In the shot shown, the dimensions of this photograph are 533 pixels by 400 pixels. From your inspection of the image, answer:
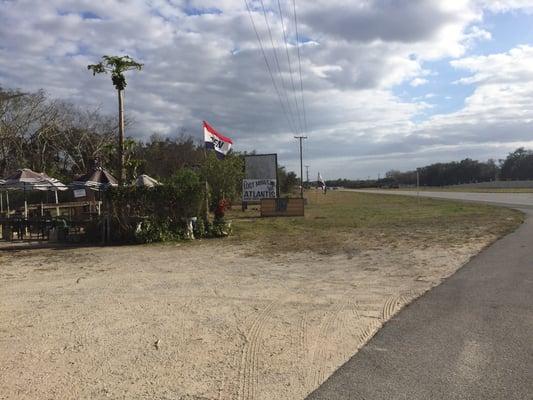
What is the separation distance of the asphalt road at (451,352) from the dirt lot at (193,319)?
28 centimetres

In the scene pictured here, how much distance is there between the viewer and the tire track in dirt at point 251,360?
169 inches

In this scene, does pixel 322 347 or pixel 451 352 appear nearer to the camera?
pixel 451 352

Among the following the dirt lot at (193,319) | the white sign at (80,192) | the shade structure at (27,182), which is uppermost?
the shade structure at (27,182)

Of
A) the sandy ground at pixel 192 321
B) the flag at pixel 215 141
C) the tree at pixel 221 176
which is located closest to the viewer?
the sandy ground at pixel 192 321

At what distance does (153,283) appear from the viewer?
890 centimetres

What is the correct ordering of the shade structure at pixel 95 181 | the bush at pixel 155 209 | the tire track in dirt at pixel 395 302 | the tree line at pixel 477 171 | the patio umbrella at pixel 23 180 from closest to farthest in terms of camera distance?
the tire track in dirt at pixel 395 302 < the bush at pixel 155 209 < the patio umbrella at pixel 23 180 < the shade structure at pixel 95 181 < the tree line at pixel 477 171

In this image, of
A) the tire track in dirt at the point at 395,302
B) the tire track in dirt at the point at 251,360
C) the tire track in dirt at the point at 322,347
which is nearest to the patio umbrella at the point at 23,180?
the tire track in dirt at the point at 251,360

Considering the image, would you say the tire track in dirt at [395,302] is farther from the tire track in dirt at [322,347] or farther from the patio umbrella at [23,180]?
the patio umbrella at [23,180]

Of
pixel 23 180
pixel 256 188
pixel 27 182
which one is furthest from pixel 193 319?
pixel 256 188

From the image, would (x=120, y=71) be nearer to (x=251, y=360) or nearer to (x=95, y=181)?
(x=95, y=181)

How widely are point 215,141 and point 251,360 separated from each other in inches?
689

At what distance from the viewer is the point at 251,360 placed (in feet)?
16.5

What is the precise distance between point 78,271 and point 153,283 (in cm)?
225

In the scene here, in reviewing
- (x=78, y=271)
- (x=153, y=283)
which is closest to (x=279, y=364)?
(x=153, y=283)
